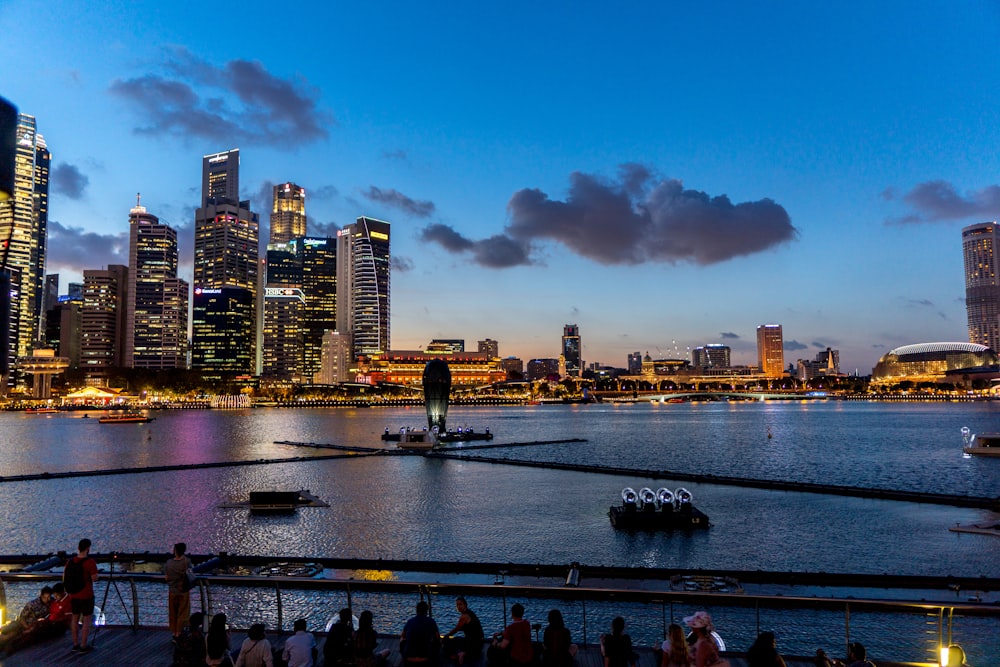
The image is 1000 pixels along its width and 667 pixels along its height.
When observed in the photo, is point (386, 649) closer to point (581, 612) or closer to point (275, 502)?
point (581, 612)

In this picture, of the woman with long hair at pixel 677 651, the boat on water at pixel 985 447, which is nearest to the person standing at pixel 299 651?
the woman with long hair at pixel 677 651

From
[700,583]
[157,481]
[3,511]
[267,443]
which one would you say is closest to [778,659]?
[700,583]

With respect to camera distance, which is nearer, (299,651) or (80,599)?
(299,651)

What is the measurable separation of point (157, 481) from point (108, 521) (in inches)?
646

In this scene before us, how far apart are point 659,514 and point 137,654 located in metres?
24.1

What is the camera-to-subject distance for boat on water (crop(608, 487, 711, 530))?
30.9m

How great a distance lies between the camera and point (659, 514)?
3111 cm

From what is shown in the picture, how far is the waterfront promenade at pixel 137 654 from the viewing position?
10.7 metres

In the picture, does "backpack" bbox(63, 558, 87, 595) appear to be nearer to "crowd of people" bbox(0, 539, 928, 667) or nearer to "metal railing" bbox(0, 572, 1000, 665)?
"crowd of people" bbox(0, 539, 928, 667)

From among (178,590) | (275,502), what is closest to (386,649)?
(178,590)

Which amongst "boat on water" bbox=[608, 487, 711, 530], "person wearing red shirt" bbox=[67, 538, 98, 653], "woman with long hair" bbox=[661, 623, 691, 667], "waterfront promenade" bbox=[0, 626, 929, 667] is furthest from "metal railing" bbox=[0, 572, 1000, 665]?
"boat on water" bbox=[608, 487, 711, 530]

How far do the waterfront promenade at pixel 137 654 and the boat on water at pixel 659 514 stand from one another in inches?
791

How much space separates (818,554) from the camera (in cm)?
2614

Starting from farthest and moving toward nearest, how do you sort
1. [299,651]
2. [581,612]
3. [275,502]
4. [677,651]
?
[275,502], [581,612], [299,651], [677,651]
